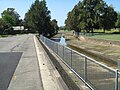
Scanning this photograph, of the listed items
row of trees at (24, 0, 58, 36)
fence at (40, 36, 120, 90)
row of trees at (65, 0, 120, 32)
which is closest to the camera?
fence at (40, 36, 120, 90)

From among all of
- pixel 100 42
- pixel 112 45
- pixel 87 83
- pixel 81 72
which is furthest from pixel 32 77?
pixel 100 42

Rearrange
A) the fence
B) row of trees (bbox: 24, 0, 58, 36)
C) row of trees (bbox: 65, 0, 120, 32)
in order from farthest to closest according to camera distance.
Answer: row of trees (bbox: 65, 0, 120, 32), row of trees (bbox: 24, 0, 58, 36), the fence

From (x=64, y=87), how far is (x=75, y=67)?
3.43 m

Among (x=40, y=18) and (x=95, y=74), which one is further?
(x=40, y=18)

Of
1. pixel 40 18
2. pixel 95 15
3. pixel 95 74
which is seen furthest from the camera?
pixel 95 15

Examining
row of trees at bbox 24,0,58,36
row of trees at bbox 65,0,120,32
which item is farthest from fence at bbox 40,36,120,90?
row of trees at bbox 65,0,120,32

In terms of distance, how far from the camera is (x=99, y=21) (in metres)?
105

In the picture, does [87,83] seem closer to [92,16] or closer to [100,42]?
[100,42]

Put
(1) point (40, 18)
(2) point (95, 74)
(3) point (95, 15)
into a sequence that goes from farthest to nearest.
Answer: (3) point (95, 15) < (1) point (40, 18) < (2) point (95, 74)

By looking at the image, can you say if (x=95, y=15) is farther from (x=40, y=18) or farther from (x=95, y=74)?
(x=95, y=74)

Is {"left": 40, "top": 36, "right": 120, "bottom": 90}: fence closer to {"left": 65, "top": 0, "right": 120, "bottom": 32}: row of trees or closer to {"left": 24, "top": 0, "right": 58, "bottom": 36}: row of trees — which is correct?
{"left": 24, "top": 0, "right": 58, "bottom": 36}: row of trees

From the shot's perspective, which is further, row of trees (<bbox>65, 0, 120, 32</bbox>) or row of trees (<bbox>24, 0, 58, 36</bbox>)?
row of trees (<bbox>65, 0, 120, 32</bbox>)

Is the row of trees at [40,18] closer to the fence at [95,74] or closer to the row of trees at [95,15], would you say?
the row of trees at [95,15]

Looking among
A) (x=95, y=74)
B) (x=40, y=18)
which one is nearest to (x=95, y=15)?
(x=40, y=18)
